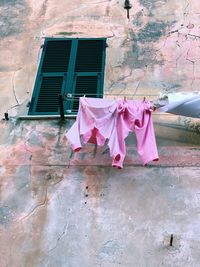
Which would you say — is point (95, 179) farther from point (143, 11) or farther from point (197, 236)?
point (143, 11)

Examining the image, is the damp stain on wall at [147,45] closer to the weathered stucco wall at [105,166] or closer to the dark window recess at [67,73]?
the weathered stucco wall at [105,166]

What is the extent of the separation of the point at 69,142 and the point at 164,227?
5.95ft

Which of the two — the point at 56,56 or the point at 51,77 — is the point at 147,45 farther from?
the point at 51,77

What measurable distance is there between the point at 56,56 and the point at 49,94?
835 mm

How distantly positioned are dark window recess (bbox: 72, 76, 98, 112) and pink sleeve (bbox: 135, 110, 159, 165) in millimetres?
1143

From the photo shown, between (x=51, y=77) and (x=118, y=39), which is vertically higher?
(x=118, y=39)

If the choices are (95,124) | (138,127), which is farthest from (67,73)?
(138,127)

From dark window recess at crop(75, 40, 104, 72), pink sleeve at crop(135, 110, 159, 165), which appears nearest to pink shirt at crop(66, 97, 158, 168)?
pink sleeve at crop(135, 110, 159, 165)

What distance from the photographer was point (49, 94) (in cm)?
847

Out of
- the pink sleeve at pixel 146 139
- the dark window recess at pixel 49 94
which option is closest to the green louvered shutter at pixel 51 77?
the dark window recess at pixel 49 94

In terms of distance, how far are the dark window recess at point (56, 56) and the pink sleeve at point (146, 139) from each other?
189 centimetres

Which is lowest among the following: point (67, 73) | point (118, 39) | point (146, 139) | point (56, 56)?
point (146, 139)

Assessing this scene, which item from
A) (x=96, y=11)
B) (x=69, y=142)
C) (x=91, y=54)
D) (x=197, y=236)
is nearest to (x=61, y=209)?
(x=69, y=142)

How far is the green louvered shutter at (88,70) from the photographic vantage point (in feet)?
27.6
